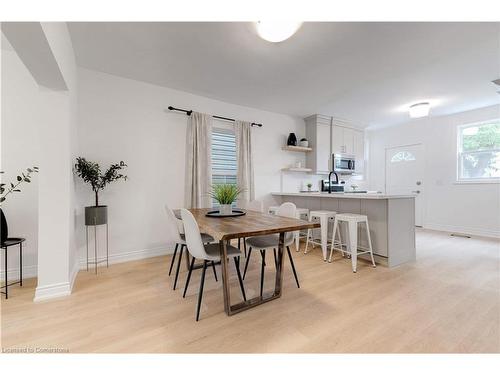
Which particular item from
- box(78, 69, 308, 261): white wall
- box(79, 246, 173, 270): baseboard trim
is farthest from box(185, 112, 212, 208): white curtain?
box(79, 246, 173, 270): baseboard trim

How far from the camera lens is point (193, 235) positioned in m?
1.73

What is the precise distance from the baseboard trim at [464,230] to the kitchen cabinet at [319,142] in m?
2.82

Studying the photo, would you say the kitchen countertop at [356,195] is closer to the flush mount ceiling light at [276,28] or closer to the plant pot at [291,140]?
the plant pot at [291,140]

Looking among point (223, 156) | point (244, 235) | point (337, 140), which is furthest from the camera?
point (337, 140)

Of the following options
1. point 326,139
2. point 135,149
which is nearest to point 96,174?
point 135,149

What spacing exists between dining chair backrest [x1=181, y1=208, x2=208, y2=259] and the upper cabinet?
145 inches

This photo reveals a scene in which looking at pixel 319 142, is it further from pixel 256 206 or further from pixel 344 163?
pixel 256 206

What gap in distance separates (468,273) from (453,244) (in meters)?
1.61

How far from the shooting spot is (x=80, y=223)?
2.83 m

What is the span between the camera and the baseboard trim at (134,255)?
2.86m

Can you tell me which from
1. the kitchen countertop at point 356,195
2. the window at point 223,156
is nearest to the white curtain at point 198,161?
the window at point 223,156

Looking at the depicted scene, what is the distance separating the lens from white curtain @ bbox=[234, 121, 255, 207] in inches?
159

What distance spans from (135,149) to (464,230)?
256 inches
